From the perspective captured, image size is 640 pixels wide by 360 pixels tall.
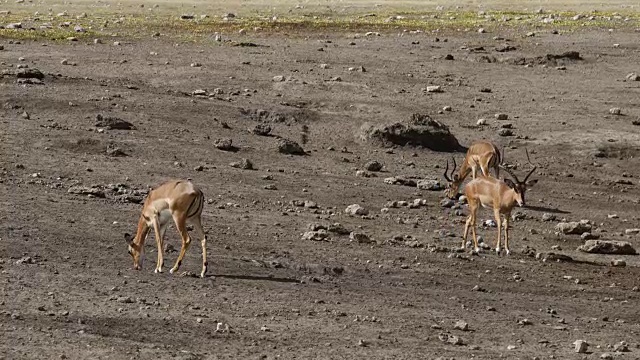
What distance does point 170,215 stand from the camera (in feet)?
53.0

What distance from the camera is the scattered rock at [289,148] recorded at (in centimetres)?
2491

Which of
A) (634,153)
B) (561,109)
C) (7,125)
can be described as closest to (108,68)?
(7,125)

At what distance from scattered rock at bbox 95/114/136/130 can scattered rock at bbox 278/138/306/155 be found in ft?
8.70

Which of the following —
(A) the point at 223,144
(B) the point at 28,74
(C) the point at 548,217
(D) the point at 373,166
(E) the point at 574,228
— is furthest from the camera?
(B) the point at 28,74

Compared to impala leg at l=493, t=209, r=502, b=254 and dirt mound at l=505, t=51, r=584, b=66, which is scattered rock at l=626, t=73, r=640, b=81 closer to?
dirt mound at l=505, t=51, r=584, b=66

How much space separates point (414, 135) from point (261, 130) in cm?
285

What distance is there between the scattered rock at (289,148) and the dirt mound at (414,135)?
1793 mm

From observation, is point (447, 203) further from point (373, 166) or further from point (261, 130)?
point (261, 130)

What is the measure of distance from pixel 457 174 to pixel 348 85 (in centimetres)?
833

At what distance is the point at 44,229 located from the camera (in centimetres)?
1741

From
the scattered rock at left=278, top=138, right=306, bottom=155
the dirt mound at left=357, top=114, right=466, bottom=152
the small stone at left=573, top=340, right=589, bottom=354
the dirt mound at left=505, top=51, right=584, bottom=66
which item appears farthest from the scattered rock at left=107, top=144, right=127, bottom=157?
the dirt mound at left=505, top=51, right=584, bottom=66

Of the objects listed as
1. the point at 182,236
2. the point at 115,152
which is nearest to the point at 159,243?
the point at 182,236

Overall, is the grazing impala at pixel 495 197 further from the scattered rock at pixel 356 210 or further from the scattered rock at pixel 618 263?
the scattered rock at pixel 356 210

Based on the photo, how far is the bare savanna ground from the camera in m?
14.2
